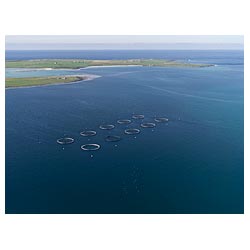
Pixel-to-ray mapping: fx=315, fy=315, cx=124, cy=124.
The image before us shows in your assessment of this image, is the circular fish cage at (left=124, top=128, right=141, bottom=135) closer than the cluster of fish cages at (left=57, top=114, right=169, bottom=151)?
No

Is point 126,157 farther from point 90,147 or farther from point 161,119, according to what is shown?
point 161,119

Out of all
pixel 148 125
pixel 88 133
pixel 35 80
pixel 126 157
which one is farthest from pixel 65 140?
pixel 35 80

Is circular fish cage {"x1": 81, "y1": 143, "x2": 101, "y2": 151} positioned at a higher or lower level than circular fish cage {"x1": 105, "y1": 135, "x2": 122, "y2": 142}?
lower

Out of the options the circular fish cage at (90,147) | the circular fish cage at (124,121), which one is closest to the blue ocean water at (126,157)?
the circular fish cage at (90,147)

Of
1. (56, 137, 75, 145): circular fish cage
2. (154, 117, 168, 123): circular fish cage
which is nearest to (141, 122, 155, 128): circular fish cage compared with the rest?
(154, 117, 168, 123): circular fish cage

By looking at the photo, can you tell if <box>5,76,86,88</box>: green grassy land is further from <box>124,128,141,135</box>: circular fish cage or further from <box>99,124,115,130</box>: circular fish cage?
<box>124,128,141,135</box>: circular fish cage

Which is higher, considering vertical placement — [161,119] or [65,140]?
[161,119]

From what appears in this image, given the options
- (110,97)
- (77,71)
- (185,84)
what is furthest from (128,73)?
(110,97)
